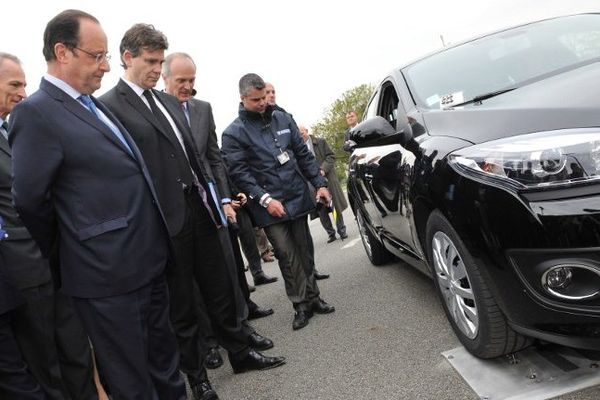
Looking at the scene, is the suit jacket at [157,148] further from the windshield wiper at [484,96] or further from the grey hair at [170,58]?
the windshield wiper at [484,96]

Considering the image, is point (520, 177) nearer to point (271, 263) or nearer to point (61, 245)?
point (61, 245)

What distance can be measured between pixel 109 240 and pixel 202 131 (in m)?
1.60

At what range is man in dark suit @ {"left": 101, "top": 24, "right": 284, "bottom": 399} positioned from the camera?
2596mm

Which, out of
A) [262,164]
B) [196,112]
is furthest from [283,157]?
[196,112]

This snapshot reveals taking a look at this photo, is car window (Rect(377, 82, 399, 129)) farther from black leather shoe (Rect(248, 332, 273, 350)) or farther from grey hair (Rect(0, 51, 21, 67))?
grey hair (Rect(0, 51, 21, 67))

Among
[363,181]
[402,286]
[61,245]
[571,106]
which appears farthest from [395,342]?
[61,245]

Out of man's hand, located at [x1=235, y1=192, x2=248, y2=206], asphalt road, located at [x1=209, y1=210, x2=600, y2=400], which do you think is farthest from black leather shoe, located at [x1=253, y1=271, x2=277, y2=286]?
man's hand, located at [x1=235, y1=192, x2=248, y2=206]

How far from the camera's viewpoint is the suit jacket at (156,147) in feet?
8.39

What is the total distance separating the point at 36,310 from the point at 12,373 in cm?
30

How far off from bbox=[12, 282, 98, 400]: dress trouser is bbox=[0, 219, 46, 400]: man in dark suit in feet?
0.24

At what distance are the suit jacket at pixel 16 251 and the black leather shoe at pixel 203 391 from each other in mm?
956

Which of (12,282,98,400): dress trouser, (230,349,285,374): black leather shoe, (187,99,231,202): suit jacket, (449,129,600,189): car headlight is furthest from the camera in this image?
(187,99,231,202): suit jacket

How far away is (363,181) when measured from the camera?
391cm

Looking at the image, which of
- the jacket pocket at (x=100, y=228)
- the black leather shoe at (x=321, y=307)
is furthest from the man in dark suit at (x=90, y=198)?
the black leather shoe at (x=321, y=307)
